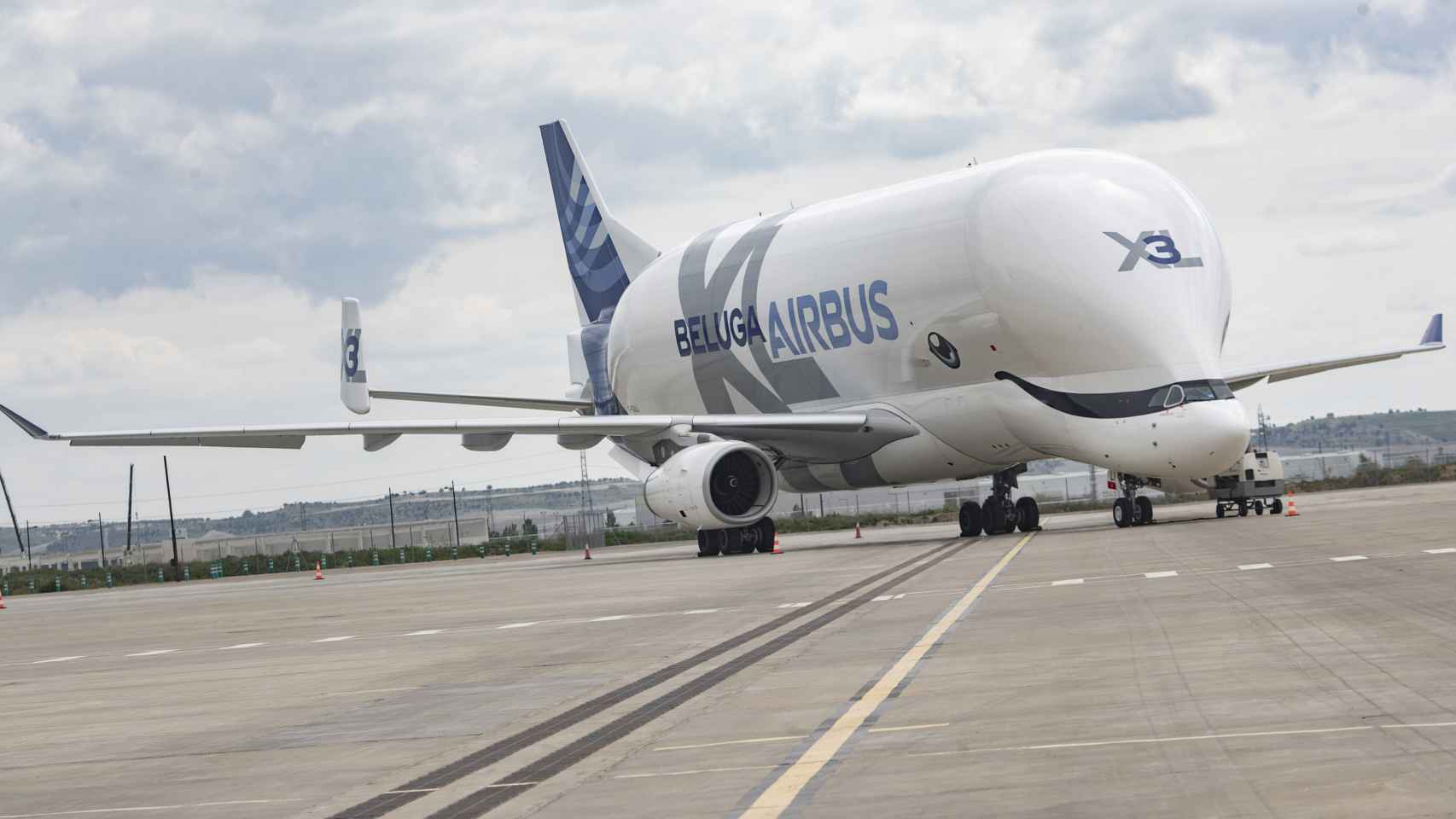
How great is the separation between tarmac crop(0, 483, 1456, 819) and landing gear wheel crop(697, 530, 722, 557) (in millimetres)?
→ 14719

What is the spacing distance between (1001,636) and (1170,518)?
26802mm

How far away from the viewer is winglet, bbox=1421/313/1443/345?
4031cm

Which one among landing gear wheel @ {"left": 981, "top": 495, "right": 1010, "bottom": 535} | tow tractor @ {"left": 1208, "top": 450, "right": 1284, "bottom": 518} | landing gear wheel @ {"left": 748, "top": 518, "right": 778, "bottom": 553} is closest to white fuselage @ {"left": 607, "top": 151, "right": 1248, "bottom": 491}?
landing gear wheel @ {"left": 981, "top": 495, "right": 1010, "bottom": 535}

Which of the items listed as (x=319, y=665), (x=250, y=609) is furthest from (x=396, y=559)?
(x=319, y=665)

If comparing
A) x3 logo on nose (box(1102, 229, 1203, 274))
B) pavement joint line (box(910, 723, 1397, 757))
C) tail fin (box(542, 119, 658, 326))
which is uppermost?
tail fin (box(542, 119, 658, 326))

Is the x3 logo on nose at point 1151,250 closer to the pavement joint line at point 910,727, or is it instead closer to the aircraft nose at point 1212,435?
the aircraft nose at point 1212,435

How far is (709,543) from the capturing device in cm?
3466

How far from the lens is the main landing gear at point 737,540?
113ft

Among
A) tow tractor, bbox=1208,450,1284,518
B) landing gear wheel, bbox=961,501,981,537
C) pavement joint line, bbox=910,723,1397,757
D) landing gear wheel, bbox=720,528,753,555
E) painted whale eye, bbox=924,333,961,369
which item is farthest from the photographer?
tow tractor, bbox=1208,450,1284,518

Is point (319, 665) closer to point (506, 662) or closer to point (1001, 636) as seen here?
point (506, 662)

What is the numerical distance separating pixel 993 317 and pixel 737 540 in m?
7.10

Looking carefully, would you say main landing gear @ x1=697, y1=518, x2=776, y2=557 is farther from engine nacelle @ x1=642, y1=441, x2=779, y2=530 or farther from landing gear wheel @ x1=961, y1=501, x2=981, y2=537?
landing gear wheel @ x1=961, y1=501, x2=981, y2=537

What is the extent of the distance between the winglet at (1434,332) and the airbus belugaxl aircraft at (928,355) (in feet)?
0.22

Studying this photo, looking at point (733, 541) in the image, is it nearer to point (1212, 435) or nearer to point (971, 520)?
point (971, 520)
